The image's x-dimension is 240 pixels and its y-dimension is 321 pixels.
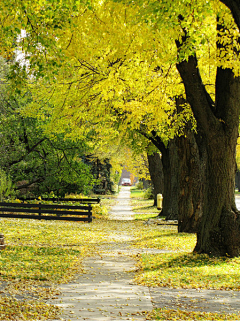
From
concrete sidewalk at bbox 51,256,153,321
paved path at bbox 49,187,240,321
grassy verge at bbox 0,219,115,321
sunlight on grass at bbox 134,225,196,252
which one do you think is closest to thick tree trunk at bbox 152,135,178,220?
sunlight on grass at bbox 134,225,196,252

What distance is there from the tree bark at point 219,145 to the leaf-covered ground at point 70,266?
0.70 m

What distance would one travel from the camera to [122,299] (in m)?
7.30

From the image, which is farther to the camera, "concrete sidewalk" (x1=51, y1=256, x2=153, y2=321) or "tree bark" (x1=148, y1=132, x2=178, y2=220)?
"tree bark" (x1=148, y1=132, x2=178, y2=220)

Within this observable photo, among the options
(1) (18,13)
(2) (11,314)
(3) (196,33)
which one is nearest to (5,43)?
(1) (18,13)

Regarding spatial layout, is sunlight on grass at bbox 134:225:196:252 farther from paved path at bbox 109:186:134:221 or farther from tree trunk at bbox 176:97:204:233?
paved path at bbox 109:186:134:221

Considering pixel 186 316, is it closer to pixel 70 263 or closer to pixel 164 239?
pixel 70 263

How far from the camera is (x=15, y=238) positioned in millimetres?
14109

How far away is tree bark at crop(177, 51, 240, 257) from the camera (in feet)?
36.5

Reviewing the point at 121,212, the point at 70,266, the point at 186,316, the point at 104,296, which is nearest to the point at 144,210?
the point at 121,212

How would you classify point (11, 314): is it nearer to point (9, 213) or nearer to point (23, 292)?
point (23, 292)

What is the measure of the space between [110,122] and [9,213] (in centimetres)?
727

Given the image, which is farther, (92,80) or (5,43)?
(92,80)

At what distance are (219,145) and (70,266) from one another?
15.4 feet

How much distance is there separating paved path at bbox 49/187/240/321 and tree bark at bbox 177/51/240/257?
279 cm
